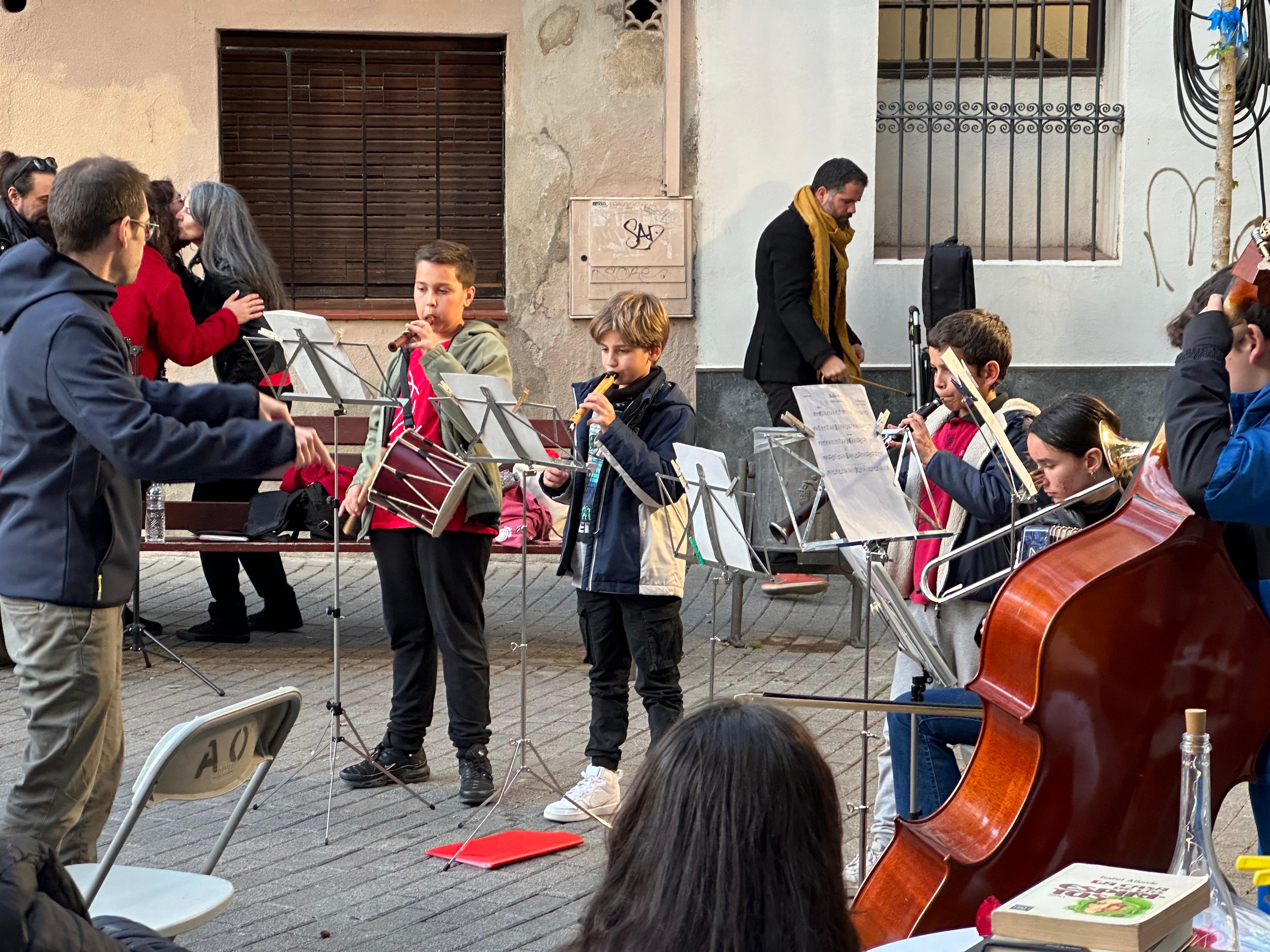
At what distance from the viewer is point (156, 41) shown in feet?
29.5

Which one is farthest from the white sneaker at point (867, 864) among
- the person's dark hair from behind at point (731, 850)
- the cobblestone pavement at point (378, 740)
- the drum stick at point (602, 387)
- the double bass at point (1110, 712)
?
the person's dark hair from behind at point (731, 850)

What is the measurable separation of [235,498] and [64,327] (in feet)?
12.5

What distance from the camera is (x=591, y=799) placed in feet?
15.5

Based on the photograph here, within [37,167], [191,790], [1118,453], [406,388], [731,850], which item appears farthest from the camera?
[37,167]

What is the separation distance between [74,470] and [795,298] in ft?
17.7

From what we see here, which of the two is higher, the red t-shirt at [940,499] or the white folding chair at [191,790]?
the red t-shirt at [940,499]

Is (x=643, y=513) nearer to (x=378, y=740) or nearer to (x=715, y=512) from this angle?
(x=715, y=512)

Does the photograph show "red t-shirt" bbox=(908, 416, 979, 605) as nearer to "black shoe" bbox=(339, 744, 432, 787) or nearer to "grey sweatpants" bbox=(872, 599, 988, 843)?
"grey sweatpants" bbox=(872, 599, 988, 843)

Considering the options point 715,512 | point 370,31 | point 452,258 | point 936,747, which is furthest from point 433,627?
point 370,31

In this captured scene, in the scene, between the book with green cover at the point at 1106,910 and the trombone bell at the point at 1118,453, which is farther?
the trombone bell at the point at 1118,453

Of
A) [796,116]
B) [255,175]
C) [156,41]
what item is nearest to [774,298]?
[796,116]

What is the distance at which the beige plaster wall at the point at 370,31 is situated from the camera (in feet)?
29.5

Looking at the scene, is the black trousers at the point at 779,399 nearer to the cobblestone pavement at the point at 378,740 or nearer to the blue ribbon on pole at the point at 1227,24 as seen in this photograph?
the cobblestone pavement at the point at 378,740

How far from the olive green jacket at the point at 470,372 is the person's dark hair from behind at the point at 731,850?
9.56 feet
